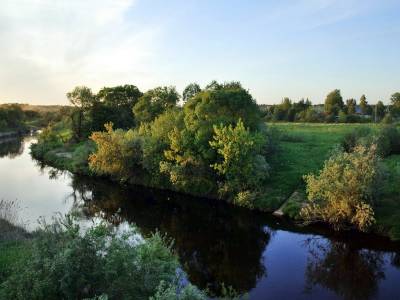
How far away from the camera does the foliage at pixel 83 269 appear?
10242 mm

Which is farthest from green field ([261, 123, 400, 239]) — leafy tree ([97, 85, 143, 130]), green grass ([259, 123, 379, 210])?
leafy tree ([97, 85, 143, 130])

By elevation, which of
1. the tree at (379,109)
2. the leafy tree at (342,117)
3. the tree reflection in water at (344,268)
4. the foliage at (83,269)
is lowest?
the tree reflection in water at (344,268)

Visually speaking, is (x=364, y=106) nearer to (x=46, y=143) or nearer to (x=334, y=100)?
(x=334, y=100)

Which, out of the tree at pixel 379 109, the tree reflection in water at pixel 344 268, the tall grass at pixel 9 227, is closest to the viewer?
the tree reflection in water at pixel 344 268

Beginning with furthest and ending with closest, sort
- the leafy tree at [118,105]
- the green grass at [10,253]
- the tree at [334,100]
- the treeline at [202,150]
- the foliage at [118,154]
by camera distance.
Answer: the tree at [334,100]
the leafy tree at [118,105]
the foliage at [118,154]
the treeline at [202,150]
the green grass at [10,253]

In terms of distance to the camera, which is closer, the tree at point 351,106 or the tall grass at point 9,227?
the tall grass at point 9,227

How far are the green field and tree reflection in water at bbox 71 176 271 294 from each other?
4.75m

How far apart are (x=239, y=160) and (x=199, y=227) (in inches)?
292

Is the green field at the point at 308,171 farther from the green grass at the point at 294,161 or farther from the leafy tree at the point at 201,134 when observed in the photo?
the leafy tree at the point at 201,134

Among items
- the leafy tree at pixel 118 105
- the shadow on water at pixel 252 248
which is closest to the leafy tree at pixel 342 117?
the leafy tree at pixel 118 105

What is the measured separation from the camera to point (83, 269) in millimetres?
10750

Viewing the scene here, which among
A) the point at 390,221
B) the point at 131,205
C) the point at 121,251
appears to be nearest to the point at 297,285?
the point at 390,221

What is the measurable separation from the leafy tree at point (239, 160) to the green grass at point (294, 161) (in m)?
1.97

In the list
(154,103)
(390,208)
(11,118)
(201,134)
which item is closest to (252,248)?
(390,208)
